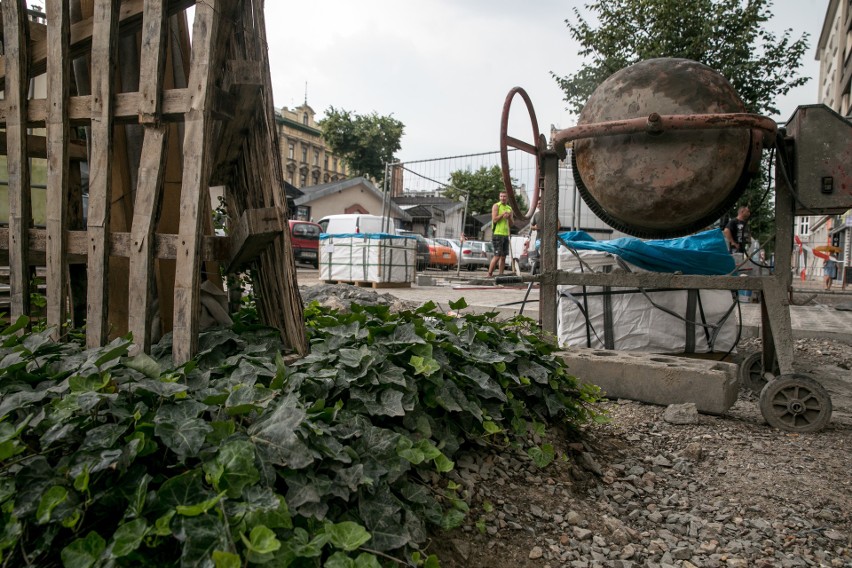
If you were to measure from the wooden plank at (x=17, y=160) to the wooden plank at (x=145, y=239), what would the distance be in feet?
1.90

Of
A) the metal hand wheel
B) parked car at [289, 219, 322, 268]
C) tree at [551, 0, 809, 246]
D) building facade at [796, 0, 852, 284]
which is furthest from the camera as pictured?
building facade at [796, 0, 852, 284]

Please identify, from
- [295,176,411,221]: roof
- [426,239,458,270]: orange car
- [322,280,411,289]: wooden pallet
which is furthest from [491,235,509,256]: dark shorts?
[295,176,411,221]: roof

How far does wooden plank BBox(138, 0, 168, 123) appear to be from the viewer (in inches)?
94.6

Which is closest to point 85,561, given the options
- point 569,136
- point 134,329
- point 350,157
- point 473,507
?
point 134,329

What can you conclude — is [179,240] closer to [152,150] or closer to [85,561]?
[152,150]

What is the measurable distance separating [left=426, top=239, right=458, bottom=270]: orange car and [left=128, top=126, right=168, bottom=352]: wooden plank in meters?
26.6

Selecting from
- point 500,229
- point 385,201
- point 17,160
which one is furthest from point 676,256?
point 385,201

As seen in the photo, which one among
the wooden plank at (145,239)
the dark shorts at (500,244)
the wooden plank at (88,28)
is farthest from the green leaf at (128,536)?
the dark shorts at (500,244)

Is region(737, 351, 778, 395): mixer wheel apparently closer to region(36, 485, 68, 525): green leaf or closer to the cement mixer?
the cement mixer

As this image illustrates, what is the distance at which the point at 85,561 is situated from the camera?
4.71 ft

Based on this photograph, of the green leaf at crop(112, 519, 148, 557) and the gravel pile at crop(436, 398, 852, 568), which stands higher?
the green leaf at crop(112, 519, 148, 557)

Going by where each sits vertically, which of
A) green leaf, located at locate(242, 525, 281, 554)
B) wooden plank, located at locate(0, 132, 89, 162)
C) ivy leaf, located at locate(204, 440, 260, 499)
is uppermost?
wooden plank, located at locate(0, 132, 89, 162)

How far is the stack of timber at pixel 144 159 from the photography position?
94.3 inches

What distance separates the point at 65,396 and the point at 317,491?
2.50 ft
